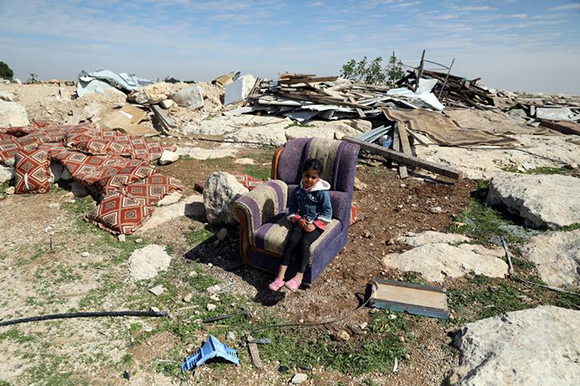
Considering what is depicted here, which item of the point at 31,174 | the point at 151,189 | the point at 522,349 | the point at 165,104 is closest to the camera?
the point at 522,349

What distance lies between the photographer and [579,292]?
3.79m

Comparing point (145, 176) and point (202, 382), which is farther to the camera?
point (145, 176)

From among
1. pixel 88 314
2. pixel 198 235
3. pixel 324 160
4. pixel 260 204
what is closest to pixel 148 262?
pixel 198 235

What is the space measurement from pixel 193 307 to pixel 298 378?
1.35 meters

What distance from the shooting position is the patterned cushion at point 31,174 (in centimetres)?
613

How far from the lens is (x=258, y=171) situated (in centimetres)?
749

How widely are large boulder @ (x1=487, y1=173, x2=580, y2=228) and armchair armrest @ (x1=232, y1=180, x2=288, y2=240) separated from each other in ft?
12.0

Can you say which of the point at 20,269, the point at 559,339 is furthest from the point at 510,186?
the point at 20,269

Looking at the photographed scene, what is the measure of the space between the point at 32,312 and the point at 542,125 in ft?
48.3

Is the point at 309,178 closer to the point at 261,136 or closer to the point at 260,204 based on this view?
the point at 260,204

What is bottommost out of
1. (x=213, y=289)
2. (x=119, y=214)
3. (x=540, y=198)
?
(x=213, y=289)

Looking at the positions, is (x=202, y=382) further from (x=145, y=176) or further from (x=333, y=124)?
(x=333, y=124)

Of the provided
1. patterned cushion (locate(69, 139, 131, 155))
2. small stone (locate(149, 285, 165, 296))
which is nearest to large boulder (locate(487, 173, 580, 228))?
small stone (locate(149, 285, 165, 296))

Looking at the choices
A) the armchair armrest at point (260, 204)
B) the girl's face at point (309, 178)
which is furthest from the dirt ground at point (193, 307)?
the girl's face at point (309, 178)
